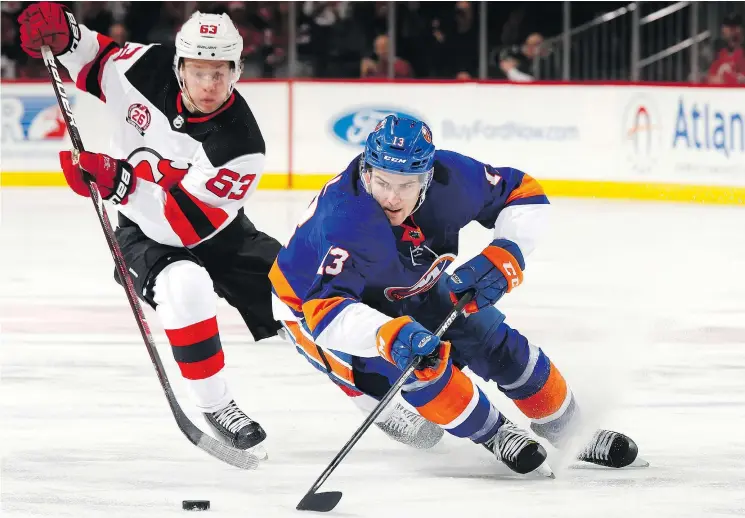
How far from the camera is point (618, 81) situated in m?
9.68

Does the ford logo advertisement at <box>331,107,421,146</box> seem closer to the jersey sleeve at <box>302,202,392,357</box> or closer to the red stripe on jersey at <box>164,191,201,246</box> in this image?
the red stripe on jersey at <box>164,191,201,246</box>

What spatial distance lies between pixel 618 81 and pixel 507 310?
4.50 metres

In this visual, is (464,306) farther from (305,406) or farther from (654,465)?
(305,406)

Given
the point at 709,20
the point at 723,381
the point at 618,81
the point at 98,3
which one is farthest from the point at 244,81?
the point at 723,381

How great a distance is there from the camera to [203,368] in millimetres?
3490

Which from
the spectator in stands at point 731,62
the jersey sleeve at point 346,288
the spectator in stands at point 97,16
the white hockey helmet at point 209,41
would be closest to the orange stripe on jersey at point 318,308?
the jersey sleeve at point 346,288

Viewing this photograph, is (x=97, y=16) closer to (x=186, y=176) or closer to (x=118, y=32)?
(x=118, y=32)

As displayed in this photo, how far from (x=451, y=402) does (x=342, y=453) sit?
0.93ft

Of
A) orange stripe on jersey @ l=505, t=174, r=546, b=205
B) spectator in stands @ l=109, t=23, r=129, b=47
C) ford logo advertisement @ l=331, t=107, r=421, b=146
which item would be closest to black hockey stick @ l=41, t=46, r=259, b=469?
orange stripe on jersey @ l=505, t=174, r=546, b=205

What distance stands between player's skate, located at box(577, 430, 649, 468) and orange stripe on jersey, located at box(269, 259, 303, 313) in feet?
2.55

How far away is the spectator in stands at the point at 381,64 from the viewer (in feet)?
33.7

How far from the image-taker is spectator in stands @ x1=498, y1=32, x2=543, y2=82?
10.2 metres

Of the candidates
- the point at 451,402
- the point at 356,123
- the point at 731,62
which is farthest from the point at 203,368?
the point at 731,62

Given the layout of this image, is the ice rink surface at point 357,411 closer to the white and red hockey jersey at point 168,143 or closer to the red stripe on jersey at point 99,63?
the white and red hockey jersey at point 168,143
